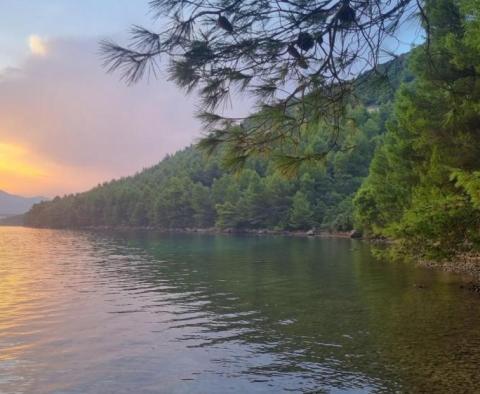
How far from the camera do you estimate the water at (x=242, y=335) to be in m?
10.9

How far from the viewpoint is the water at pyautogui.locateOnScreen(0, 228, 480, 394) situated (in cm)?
1095

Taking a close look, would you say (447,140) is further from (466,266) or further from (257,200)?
(257,200)

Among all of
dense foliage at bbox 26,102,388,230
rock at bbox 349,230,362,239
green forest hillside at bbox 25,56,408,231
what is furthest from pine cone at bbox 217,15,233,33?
rock at bbox 349,230,362,239

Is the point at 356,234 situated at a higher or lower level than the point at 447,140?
lower

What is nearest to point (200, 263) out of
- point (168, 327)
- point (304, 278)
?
point (304, 278)

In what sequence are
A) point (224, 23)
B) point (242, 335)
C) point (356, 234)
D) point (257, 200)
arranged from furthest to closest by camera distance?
point (257, 200) < point (356, 234) < point (242, 335) < point (224, 23)

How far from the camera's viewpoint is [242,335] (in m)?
15.3

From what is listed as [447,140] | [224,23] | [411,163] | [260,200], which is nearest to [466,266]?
[411,163]

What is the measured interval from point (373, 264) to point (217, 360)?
991 inches

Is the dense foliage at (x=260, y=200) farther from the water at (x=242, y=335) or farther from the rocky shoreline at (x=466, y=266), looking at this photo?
the water at (x=242, y=335)

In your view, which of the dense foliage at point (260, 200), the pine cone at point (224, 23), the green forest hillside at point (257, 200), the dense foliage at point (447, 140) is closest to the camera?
the pine cone at point (224, 23)

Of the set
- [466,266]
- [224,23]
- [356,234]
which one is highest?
[224,23]

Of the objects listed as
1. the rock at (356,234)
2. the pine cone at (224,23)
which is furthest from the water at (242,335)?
the rock at (356,234)

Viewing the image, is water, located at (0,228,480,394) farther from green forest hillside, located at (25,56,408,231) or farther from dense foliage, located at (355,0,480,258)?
green forest hillside, located at (25,56,408,231)
